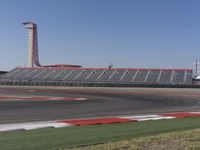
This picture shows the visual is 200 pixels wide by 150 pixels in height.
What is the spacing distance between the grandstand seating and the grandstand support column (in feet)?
80.2

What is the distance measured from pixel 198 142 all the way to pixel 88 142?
2016mm

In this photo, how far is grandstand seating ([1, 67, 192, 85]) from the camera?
7469 cm

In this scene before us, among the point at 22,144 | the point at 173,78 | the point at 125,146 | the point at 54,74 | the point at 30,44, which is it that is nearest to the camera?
the point at 125,146

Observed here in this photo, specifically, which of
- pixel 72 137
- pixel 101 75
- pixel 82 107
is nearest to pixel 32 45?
pixel 101 75

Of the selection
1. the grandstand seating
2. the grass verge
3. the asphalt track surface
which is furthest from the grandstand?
the grass verge

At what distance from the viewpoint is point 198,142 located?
7336 millimetres

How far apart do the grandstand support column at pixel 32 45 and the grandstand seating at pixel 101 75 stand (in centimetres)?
2445

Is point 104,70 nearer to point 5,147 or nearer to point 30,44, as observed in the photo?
point 30,44

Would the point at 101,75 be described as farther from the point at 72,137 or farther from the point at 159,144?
the point at 159,144

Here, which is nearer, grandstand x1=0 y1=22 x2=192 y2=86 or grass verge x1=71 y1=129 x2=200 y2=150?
grass verge x1=71 y1=129 x2=200 y2=150

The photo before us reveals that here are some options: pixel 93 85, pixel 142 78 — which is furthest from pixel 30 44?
pixel 93 85

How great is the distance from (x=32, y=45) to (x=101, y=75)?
4140 centimetres

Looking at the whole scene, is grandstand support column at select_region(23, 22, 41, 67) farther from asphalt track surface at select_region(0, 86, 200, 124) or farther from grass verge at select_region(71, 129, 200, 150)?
grass verge at select_region(71, 129, 200, 150)

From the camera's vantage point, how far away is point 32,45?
117 metres
